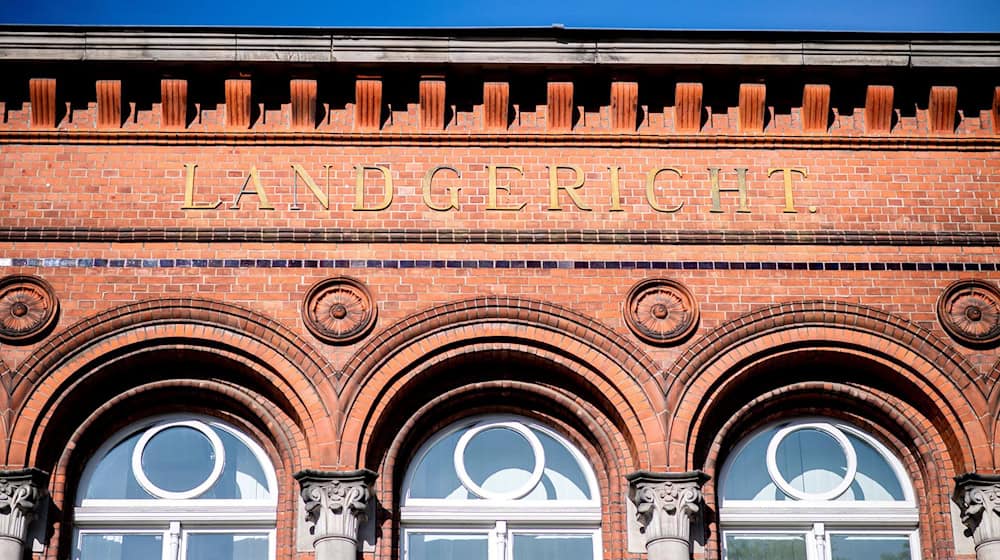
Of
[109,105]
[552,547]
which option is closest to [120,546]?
[552,547]

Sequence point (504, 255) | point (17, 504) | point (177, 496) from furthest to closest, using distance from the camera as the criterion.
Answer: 1. point (504, 255)
2. point (177, 496)
3. point (17, 504)

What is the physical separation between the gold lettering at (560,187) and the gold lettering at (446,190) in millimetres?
874

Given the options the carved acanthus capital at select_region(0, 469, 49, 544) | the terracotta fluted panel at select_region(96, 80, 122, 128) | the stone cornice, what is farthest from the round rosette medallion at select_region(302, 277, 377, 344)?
the carved acanthus capital at select_region(0, 469, 49, 544)

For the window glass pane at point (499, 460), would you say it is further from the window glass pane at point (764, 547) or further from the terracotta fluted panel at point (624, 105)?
the terracotta fluted panel at point (624, 105)

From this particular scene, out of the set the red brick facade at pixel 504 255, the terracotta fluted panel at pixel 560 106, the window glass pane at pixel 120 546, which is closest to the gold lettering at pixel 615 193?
the red brick facade at pixel 504 255

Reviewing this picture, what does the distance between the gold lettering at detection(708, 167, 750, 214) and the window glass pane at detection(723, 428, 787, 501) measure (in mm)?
2146

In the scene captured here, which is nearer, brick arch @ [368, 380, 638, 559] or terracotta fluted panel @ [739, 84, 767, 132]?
brick arch @ [368, 380, 638, 559]

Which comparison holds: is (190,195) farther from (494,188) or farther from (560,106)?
(560,106)

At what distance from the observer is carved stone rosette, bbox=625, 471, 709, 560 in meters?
14.8

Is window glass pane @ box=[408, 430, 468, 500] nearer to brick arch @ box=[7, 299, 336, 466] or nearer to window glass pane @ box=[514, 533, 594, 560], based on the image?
window glass pane @ box=[514, 533, 594, 560]

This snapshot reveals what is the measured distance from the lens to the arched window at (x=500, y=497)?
15398 millimetres

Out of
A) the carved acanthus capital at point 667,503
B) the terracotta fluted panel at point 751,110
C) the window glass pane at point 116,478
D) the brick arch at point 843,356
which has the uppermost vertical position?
the terracotta fluted panel at point 751,110

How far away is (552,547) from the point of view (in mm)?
15438

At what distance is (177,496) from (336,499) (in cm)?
161
